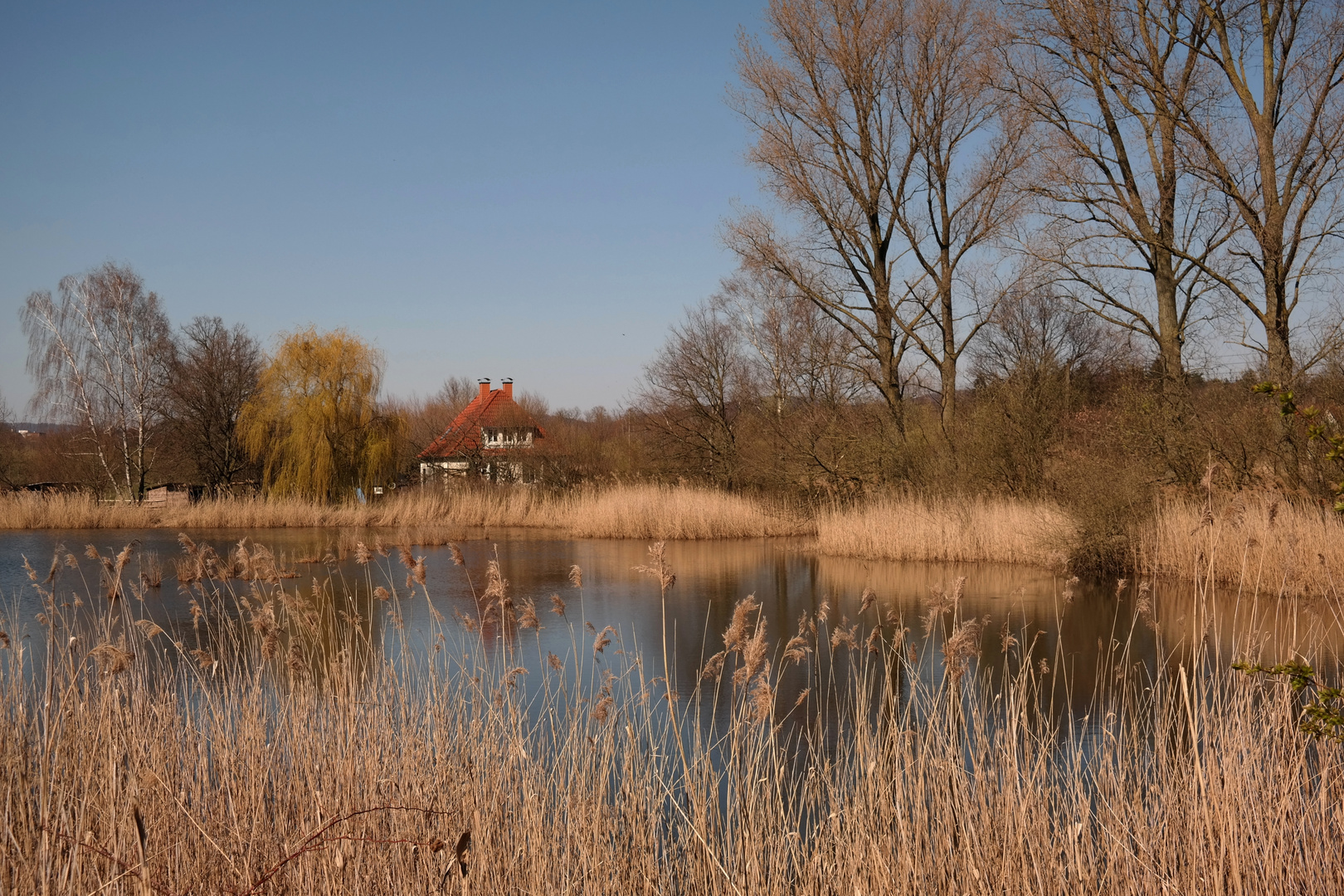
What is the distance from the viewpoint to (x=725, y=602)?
36.9 ft

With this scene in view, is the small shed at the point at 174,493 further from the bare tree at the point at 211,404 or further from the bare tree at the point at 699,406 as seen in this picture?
the bare tree at the point at 699,406

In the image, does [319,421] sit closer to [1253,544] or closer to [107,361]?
[107,361]

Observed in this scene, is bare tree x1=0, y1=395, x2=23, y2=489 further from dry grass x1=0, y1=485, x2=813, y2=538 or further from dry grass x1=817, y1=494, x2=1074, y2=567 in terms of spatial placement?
dry grass x1=817, y1=494, x2=1074, y2=567

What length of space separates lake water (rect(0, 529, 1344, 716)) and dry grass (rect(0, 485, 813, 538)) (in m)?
1.11

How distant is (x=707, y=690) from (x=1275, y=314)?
10316 mm

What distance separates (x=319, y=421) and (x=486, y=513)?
17.8ft

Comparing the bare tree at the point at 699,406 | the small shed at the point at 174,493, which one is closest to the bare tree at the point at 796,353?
the bare tree at the point at 699,406

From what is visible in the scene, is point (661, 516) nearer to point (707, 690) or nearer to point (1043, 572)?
point (1043, 572)

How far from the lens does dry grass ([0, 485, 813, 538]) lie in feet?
63.0

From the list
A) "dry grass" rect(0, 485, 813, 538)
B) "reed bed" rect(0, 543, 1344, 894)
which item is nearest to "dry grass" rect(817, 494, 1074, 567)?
"dry grass" rect(0, 485, 813, 538)

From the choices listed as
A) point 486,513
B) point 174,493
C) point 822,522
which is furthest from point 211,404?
point 822,522

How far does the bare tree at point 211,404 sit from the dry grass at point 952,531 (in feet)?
60.0

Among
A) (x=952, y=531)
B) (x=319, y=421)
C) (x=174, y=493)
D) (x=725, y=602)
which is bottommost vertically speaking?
(x=725, y=602)

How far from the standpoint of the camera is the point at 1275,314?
12.8m
